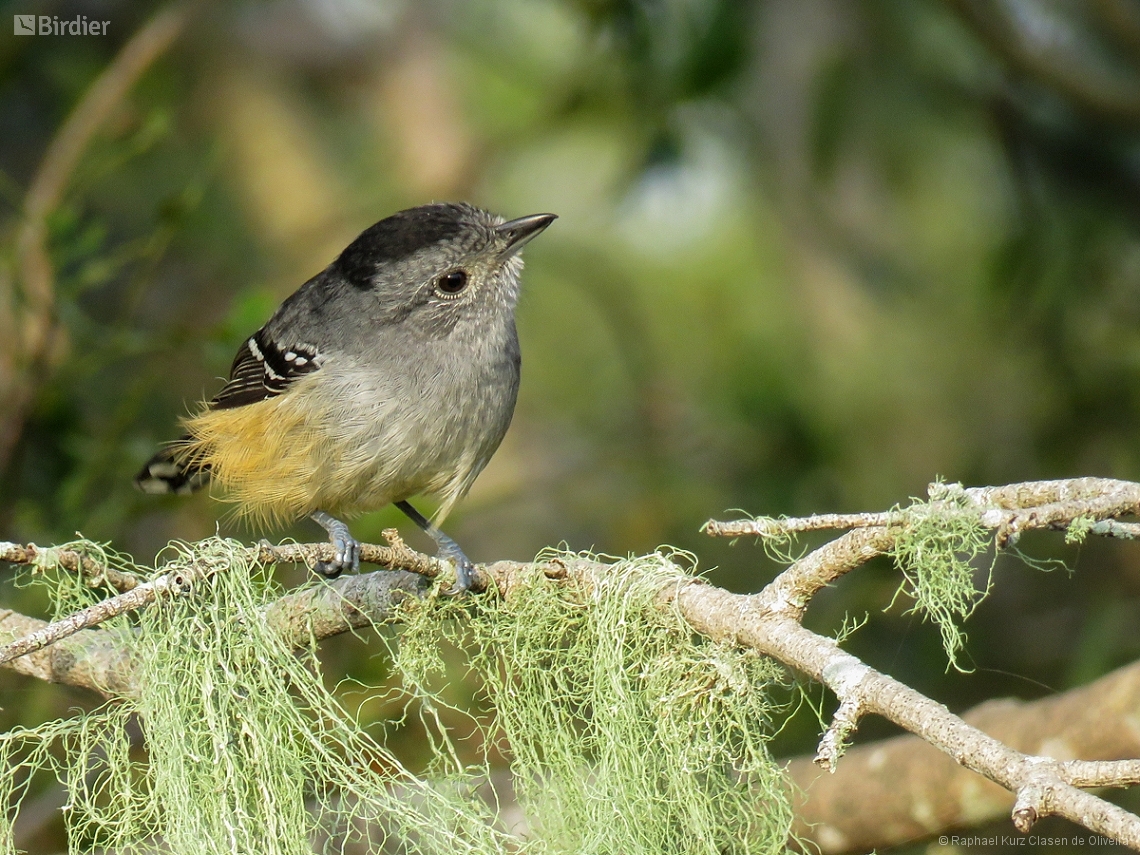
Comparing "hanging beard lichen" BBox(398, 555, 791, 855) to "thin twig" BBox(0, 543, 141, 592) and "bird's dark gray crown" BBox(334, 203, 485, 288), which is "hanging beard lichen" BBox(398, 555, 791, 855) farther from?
"bird's dark gray crown" BBox(334, 203, 485, 288)

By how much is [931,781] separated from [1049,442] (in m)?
2.70

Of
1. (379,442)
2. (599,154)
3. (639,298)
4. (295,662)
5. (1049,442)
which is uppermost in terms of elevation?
(599,154)

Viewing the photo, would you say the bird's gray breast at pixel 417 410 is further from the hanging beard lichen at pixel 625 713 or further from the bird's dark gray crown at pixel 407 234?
the hanging beard lichen at pixel 625 713

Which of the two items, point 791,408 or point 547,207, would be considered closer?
point 791,408

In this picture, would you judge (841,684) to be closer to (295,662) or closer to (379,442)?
(295,662)

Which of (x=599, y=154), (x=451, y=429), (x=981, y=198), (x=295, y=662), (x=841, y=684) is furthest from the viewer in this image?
(x=599, y=154)

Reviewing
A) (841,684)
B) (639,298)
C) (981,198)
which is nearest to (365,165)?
(639,298)

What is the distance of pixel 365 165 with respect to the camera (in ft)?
28.7

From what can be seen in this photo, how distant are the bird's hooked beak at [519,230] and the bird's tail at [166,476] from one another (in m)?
1.42

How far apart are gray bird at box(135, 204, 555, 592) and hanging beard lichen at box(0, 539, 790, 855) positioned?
1.16 metres

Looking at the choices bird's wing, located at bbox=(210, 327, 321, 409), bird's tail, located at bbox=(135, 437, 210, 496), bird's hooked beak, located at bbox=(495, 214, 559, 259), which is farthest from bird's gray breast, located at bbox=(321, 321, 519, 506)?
bird's tail, located at bbox=(135, 437, 210, 496)

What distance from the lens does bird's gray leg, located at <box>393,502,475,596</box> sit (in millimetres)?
2672

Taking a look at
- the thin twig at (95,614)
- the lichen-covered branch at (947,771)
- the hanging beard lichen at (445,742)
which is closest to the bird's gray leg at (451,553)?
the hanging beard lichen at (445,742)

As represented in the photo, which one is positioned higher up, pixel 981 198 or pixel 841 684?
pixel 981 198
